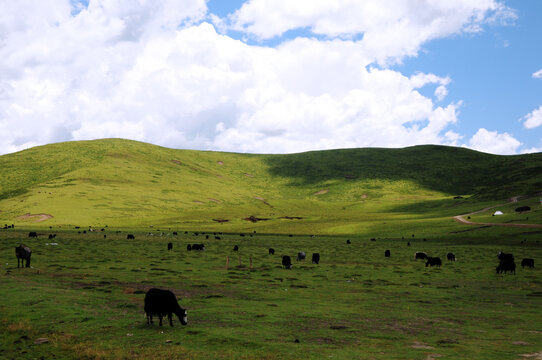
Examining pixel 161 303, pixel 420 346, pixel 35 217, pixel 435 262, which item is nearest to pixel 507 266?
pixel 435 262

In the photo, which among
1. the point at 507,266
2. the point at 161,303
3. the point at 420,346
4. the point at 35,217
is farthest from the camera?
the point at 35,217

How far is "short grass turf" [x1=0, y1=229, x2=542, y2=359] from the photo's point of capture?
15.2 meters

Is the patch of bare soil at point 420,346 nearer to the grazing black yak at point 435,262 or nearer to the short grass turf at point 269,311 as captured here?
the short grass turf at point 269,311

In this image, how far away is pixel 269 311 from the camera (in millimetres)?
21531

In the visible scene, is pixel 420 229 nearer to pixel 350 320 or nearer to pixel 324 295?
pixel 324 295

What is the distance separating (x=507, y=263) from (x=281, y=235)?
200 feet

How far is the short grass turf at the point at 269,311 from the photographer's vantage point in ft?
49.9

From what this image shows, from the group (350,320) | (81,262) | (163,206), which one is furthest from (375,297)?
(163,206)

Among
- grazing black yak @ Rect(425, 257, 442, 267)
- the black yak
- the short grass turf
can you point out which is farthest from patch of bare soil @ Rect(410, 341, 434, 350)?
grazing black yak @ Rect(425, 257, 442, 267)

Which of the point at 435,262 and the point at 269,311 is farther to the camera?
the point at 435,262

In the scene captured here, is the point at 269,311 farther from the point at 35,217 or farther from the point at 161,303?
the point at 35,217

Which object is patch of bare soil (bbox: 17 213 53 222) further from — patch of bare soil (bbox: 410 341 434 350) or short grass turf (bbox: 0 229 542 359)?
patch of bare soil (bbox: 410 341 434 350)

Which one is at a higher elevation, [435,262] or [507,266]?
[507,266]

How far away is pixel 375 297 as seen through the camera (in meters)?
27.3
